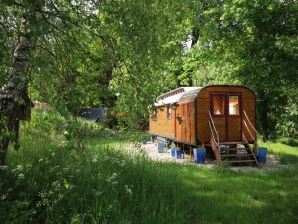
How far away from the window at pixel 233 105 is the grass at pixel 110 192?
192 inches

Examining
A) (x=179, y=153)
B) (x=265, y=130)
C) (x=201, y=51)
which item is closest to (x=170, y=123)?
(x=179, y=153)

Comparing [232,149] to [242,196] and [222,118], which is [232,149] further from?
[242,196]

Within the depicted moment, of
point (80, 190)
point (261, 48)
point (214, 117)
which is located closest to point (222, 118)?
point (214, 117)

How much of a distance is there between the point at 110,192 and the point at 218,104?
874 cm

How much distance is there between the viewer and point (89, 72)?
4.32 meters

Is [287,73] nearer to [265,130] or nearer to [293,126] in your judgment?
[265,130]

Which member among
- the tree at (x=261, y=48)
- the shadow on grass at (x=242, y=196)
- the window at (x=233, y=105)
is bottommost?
Result: the shadow on grass at (x=242, y=196)

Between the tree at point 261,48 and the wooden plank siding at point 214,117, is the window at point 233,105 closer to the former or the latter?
the wooden plank siding at point 214,117

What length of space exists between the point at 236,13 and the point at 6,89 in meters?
14.7

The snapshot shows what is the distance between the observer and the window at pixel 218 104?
40.1 feet

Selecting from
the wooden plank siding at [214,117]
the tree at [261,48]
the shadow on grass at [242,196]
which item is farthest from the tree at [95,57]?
the tree at [261,48]

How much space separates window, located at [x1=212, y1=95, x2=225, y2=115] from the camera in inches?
481

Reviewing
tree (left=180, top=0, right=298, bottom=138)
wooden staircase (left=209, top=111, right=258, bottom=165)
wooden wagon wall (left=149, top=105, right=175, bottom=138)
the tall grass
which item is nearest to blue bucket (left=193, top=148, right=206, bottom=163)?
wooden staircase (left=209, top=111, right=258, bottom=165)

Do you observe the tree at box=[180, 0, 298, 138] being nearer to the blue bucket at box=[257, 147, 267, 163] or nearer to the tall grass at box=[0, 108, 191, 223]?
the blue bucket at box=[257, 147, 267, 163]
